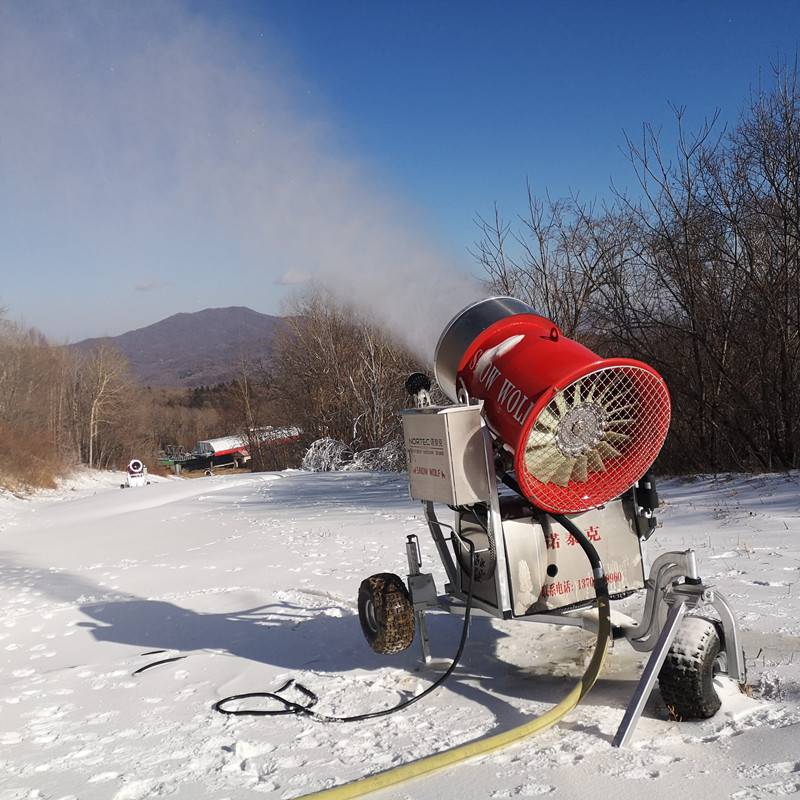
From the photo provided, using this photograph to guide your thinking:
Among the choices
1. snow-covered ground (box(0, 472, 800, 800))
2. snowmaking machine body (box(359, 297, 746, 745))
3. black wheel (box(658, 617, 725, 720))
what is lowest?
snow-covered ground (box(0, 472, 800, 800))

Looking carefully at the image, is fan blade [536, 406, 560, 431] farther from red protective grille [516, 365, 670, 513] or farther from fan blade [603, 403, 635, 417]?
fan blade [603, 403, 635, 417]

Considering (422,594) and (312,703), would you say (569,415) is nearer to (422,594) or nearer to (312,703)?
(422,594)

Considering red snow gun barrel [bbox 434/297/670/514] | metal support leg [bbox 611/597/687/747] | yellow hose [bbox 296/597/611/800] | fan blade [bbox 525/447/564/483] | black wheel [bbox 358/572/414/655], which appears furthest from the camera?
black wheel [bbox 358/572/414/655]

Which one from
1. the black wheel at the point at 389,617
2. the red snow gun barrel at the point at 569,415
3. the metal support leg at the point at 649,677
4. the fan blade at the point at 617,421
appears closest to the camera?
the metal support leg at the point at 649,677

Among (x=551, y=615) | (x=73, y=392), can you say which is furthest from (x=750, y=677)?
(x=73, y=392)

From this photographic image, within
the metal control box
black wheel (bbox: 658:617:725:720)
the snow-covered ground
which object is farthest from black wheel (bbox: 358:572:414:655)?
black wheel (bbox: 658:617:725:720)

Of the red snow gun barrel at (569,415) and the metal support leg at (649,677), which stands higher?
the red snow gun barrel at (569,415)

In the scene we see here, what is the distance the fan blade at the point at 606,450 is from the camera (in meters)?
3.43

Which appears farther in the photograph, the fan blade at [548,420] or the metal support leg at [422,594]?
the metal support leg at [422,594]

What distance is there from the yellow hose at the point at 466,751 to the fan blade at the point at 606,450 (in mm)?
781

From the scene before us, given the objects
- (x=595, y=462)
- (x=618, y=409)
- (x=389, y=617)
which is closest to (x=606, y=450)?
(x=595, y=462)

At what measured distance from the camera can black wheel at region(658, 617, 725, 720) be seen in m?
2.78

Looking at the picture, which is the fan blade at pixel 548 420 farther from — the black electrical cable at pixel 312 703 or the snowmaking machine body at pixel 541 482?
the black electrical cable at pixel 312 703

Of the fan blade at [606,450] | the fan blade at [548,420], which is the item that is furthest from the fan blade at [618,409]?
the fan blade at [548,420]
